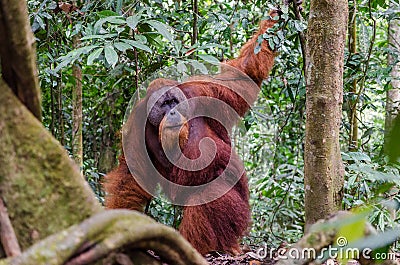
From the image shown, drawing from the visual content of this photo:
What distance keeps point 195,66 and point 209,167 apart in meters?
0.70

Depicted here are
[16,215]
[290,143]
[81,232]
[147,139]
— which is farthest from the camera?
[290,143]

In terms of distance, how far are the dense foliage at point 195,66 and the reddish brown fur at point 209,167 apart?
146mm

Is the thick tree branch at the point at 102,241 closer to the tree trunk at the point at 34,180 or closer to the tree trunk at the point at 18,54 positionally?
the tree trunk at the point at 34,180

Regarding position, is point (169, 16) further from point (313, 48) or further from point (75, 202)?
point (75, 202)

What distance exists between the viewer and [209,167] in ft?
9.55

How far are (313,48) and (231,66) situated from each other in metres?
1.29

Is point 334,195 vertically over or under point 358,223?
over

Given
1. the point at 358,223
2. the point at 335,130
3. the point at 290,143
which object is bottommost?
the point at 358,223

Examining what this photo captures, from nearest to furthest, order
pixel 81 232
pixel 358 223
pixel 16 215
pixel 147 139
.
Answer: pixel 358 223 < pixel 81 232 < pixel 16 215 < pixel 147 139

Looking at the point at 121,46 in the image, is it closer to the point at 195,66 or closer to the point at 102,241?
the point at 195,66

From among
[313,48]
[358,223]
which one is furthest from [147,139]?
[358,223]

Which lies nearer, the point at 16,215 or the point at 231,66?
the point at 16,215

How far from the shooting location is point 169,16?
317 cm

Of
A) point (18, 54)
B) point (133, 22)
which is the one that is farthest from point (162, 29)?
point (18, 54)
